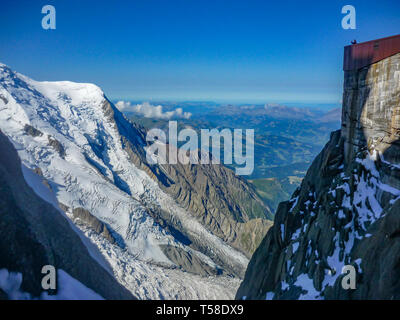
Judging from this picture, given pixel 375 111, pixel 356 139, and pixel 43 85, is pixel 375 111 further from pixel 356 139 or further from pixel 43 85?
pixel 43 85

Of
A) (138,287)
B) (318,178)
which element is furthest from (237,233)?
(318,178)

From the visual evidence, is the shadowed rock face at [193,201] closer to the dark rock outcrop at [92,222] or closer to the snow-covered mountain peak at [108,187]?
the snow-covered mountain peak at [108,187]

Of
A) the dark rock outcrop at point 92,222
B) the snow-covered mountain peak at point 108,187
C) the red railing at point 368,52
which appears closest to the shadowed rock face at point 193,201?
the snow-covered mountain peak at point 108,187

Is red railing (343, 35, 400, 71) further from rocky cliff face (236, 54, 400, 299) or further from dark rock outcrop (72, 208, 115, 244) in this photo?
dark rock outcrop (72, 208, 115, 244)

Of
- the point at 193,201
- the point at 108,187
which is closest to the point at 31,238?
the point at 108,187

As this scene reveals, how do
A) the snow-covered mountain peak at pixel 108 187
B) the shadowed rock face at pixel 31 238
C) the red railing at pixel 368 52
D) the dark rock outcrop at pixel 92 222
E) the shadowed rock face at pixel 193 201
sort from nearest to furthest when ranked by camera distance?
the red railing at pixel 368 52 < the shadowed rock face at pixel 31 238 < the snow-covered mountain peak at pixel 108 187 < the dark rock outcrop at pixel 92 222 < the shadowed rock face at pixel 193 201

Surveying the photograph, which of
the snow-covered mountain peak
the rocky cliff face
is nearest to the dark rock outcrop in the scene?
the snow-covered mountain peak

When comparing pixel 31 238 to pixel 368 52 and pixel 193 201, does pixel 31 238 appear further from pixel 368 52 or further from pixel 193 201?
pixel 193 201
